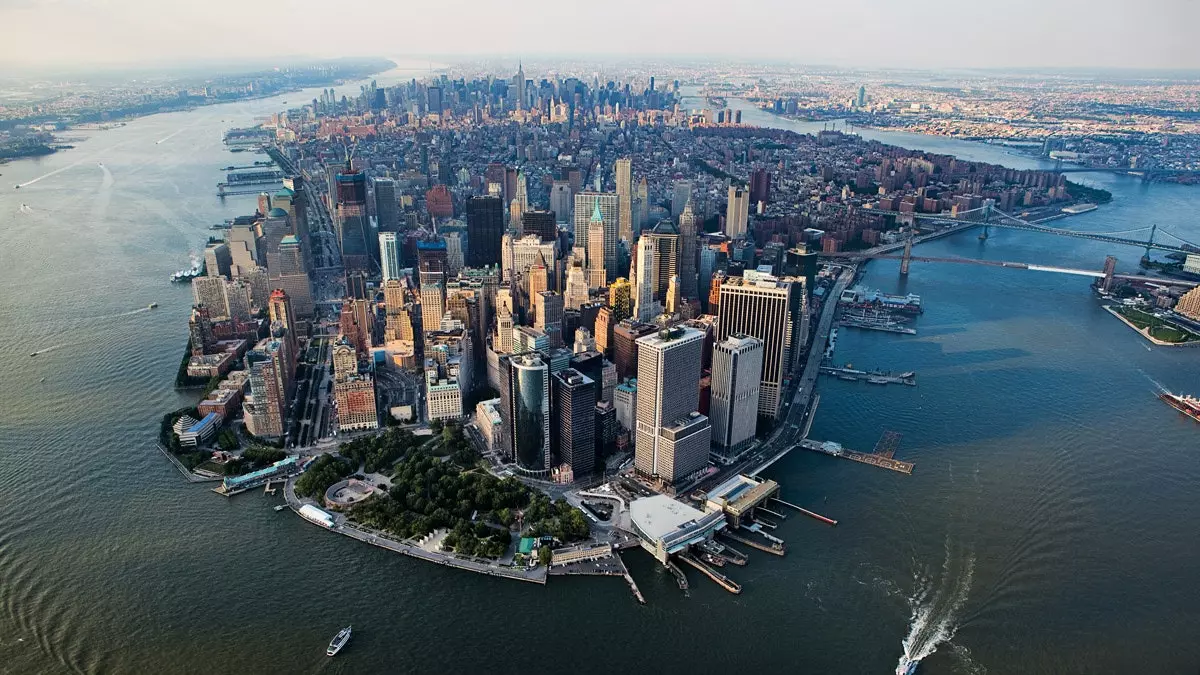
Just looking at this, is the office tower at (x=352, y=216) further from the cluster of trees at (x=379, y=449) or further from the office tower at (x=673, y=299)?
the cluster of trees at (x=379, y=449)

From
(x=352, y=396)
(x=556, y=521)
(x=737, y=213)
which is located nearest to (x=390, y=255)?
(x=352, y=396)

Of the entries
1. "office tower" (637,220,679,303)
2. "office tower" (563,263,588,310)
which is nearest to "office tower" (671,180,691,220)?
"office tower" (637,220,679,303)

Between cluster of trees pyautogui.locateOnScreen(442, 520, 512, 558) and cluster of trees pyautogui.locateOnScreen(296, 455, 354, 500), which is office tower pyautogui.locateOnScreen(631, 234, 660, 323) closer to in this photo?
cluster of trees pyautogui.locateOnScreen(296, 455, 354, 500)

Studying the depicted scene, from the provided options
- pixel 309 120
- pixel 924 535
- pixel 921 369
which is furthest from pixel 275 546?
pixel 309 120

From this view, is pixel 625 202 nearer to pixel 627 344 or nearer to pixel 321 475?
pixel 627 344

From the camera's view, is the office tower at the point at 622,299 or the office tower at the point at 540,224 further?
the office tower at the point at 540,224

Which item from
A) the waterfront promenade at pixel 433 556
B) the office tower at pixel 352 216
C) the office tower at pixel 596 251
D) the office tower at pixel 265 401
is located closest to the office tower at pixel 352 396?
the office tower at pixel 265 401
